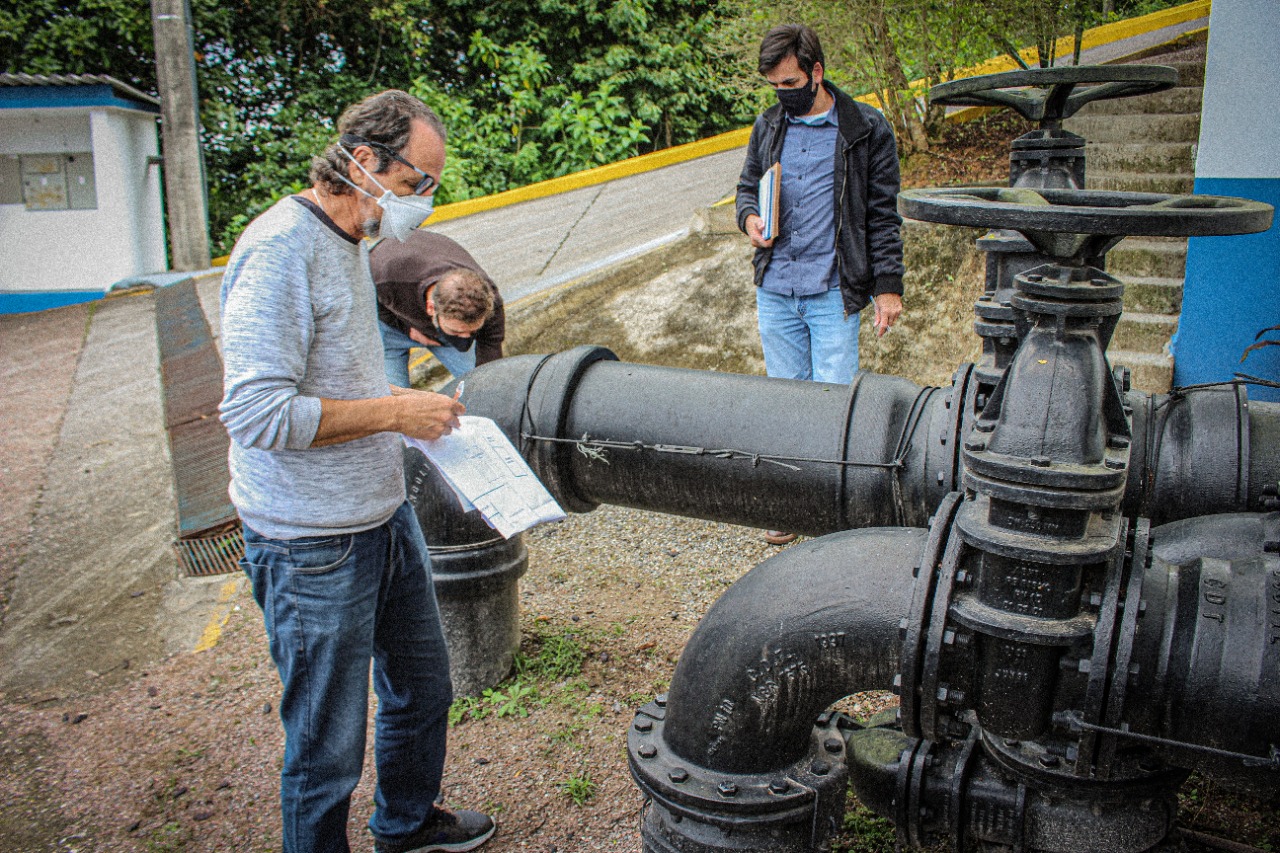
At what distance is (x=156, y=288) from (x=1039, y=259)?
9.53 meters

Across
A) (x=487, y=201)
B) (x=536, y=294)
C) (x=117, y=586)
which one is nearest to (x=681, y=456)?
(x=117, y=586)

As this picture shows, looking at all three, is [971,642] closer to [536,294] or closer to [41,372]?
[536,294]

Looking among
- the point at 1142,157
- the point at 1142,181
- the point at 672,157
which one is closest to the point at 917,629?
the point at 1142,181

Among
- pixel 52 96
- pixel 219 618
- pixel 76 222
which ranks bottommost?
pixel 219 618

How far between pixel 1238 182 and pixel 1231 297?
489 millimetres

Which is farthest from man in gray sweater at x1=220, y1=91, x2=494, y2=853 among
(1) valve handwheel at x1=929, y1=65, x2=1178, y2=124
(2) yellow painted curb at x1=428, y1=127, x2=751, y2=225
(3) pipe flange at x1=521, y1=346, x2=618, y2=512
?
(2) yellow painted curb at x1=428, y1=127, x2=751, y2=225

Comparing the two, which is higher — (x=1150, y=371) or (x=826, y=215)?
(x=826, y=215)

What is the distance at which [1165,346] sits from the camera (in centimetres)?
512

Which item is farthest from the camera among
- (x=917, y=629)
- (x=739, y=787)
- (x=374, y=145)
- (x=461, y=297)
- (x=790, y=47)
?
(x=790, y=47)

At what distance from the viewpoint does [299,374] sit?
2.02 meters

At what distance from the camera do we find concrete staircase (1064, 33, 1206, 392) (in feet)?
17.0

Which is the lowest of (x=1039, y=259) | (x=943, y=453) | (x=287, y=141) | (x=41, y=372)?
(x=41, y=372)

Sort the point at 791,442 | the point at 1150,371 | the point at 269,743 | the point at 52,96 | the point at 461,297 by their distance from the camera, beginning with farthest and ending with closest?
the point at 52,96, the point at 1150,371, the point at 461,297, the point at 269,743, the point at 791,442

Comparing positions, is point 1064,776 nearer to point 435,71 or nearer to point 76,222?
point 76,222
